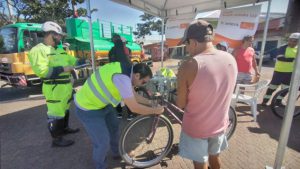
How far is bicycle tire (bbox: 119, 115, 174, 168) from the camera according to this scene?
2.65 meters

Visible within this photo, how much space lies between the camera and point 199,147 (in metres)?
1.77

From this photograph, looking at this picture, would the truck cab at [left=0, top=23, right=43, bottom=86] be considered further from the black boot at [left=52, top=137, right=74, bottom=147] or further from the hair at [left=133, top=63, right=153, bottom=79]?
the hair at [left=133, top=63, right=153, bottom=79]

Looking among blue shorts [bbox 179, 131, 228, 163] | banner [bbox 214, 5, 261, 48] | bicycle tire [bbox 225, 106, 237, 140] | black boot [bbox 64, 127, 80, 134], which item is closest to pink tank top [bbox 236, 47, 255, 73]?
banner [bbox 214, 5, 261, 48]

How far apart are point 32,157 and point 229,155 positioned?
127 inches

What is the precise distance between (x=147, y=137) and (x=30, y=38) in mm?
6310

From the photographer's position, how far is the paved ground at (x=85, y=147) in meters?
2.91

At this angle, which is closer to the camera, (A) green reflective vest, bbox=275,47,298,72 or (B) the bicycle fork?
(B) the bicycle fork

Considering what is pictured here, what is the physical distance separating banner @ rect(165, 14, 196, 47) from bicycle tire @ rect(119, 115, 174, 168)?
4427 mm

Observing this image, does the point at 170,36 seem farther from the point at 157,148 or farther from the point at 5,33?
the point at 5,33

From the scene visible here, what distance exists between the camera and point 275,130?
12.9 ft

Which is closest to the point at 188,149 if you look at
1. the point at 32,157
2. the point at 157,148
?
the point at 157,148

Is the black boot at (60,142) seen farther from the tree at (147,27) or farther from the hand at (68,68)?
the tree at (147,27)

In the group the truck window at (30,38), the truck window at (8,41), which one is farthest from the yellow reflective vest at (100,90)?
the truck window at (8,41)

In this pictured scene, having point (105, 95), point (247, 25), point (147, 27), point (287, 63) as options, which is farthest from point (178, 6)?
point (147, 27)
